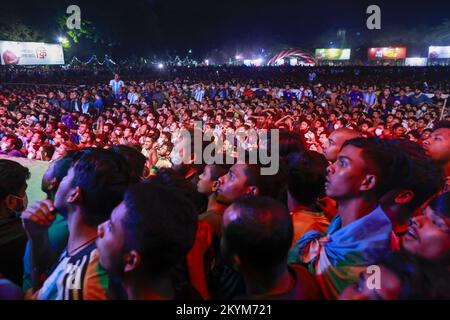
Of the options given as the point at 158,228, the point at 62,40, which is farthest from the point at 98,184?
the point at 62,40

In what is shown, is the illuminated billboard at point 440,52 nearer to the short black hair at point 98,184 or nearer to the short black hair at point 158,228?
the short black hair at point 98,184

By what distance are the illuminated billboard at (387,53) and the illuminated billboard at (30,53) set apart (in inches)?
1369

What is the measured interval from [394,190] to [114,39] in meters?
36.3

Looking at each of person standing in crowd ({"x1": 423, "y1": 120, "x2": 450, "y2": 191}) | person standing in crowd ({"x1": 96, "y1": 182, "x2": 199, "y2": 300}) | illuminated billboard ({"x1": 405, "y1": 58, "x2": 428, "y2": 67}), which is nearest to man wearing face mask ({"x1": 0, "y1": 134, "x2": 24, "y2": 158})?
person standing in crowd ({"x1": 96, "y1": 182, "x2": 199, "y2": 300})

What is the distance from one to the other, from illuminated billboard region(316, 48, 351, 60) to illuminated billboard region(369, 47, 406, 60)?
9.76 ft

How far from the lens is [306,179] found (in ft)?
8.13

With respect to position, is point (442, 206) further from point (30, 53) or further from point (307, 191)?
point (30, 53)

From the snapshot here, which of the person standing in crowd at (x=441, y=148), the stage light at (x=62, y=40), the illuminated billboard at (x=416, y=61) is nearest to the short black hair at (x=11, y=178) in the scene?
the person standing in crowd at (x=441, y=148)

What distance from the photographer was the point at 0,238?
201 centimetres

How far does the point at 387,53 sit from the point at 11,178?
4827 cm

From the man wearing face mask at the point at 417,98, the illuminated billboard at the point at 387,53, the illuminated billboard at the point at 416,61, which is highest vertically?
the illuminated billboard at the point at 387,53

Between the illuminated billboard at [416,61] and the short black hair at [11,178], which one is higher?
the illuminated billboard at [416,61]

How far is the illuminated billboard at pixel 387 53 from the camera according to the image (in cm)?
4306

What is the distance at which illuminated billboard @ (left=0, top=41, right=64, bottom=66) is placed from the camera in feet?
Result: 76.4
